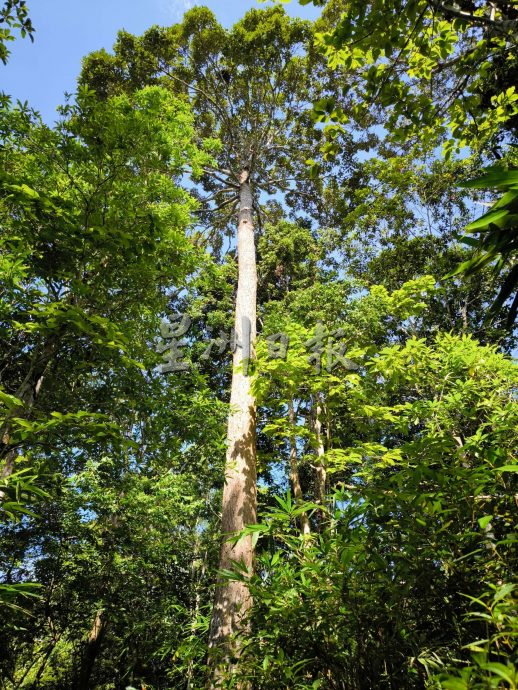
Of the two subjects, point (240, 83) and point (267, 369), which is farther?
point (240, 83)

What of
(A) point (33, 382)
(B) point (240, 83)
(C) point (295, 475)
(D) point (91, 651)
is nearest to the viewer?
(A) point (33, 382)

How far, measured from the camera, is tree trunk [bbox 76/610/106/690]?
6.22 metres

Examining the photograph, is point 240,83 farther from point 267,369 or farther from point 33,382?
point 33,382

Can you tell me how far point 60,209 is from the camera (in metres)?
2.86

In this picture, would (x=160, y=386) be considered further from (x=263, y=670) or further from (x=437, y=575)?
(x=437, y=575)

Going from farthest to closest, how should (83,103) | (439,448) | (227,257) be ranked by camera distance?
(227,257) → (83,103) → (439,448)

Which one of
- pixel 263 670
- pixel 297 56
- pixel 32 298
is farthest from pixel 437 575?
pixel 297 56

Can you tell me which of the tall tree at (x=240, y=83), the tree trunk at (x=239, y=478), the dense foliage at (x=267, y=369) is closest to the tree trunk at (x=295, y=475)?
the dense foliage at (x=267, y=369)

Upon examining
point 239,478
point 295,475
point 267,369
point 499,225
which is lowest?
point 499,225

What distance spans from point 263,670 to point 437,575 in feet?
2.29

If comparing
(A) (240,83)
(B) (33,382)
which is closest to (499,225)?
(B) (33,382)

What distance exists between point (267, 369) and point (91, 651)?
227 inches

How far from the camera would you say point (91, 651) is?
21.3 ft

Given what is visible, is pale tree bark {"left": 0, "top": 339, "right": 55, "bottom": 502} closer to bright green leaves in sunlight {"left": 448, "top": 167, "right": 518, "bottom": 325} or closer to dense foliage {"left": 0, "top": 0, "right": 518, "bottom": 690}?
dense foliage {"left": 0, "top": 0, "right": 518, "bottom": 690}
